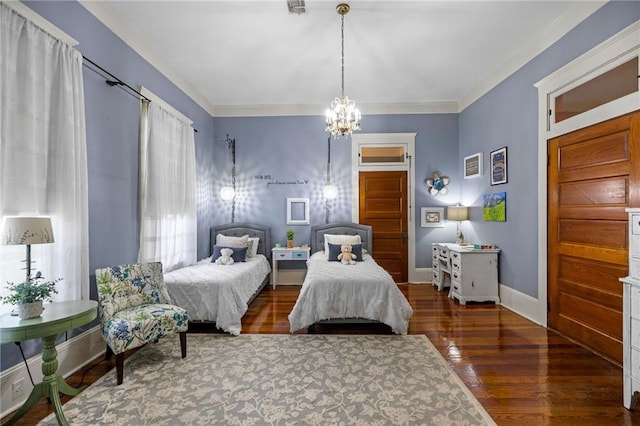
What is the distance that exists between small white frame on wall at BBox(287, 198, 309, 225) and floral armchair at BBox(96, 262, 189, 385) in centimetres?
281

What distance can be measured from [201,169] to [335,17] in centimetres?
331

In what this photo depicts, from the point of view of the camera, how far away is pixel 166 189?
12.2ft

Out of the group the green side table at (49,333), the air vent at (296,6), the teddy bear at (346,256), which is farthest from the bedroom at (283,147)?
the air vent at (296,6)

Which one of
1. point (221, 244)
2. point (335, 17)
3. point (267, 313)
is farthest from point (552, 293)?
point (221, 244)

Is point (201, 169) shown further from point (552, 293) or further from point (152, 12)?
point (552, 293)

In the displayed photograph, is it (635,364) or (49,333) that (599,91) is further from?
(49,333)

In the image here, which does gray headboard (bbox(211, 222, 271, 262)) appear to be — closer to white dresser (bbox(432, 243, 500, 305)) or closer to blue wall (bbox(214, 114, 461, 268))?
blue wall (bbox(214, 114, 461, 268))

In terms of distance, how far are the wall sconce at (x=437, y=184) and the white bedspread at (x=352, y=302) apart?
2664 mm

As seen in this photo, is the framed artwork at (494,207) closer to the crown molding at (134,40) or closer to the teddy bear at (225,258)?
the teddy bear at (225,258)

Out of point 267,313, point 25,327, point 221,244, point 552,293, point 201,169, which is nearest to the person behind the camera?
point 25,327

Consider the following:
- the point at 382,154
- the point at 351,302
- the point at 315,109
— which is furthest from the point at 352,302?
the point at 315,109

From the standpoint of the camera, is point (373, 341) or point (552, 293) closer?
point (373, 341)

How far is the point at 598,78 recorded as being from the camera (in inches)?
111

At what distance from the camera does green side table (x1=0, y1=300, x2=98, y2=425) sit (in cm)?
174
